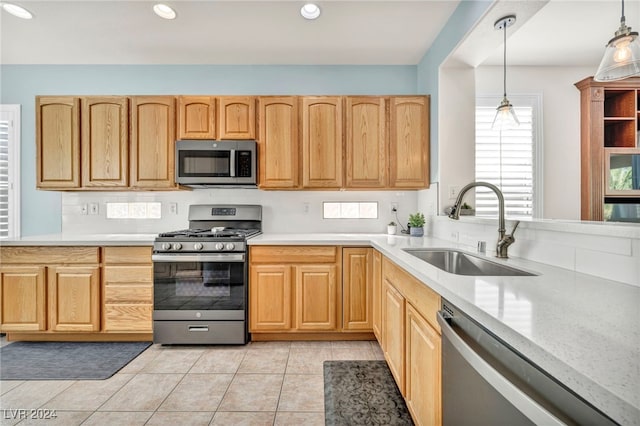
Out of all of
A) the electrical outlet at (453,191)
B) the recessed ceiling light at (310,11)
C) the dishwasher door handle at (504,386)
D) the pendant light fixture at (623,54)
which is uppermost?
the recessed ceiling light at (310,11)

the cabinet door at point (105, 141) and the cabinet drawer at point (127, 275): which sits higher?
the cabinet door at point (105, 141)

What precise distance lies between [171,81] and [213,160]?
116 cm

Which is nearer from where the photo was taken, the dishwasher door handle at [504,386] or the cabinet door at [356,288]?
the dishwasher door handle at [504,386]

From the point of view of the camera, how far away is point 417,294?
4.75 ft

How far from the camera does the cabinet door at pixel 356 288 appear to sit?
2.66 m

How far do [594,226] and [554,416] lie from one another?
96 cm

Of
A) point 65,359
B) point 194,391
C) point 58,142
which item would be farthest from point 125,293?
point 58,142

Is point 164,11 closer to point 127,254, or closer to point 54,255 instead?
point 127,254

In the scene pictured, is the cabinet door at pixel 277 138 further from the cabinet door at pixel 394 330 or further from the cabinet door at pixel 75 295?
the cabinet door at pixel 75 295

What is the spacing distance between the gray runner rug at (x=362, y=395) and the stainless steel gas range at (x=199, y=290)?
0.92m

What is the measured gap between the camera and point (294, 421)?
1.70m

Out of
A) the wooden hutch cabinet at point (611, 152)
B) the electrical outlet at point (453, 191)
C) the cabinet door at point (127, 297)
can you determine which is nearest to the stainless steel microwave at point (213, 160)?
the cabinet door at point (127, 297)

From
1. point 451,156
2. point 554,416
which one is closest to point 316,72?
point 451,156

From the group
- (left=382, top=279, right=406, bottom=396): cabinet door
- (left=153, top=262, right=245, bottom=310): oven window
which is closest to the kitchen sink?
(left=382, top=279, right=406, bottom=396): cabinet door
